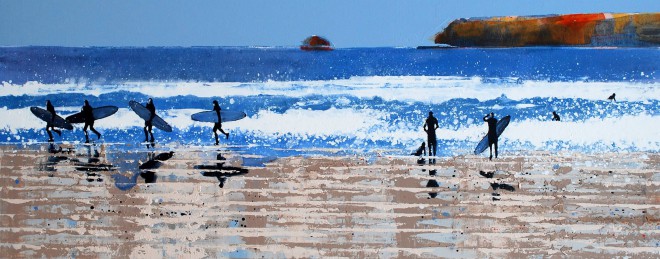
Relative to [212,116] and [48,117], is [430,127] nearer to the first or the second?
[212,116]

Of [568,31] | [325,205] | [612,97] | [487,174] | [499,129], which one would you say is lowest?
[325,205]

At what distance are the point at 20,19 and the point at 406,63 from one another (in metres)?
1.40

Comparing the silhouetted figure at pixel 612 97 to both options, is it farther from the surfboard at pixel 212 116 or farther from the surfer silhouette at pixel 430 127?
the surfboard at pixel 212 116

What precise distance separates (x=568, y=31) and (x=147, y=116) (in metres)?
1.53

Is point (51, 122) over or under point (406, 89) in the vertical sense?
under

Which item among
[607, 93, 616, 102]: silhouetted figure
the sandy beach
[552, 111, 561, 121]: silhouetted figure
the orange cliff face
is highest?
the orange cliff face

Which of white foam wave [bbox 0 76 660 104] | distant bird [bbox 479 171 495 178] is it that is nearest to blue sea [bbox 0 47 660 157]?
white foam wave [bbox 0 76 660 104]

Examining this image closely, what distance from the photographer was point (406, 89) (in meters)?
2.34

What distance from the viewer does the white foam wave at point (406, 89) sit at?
2.26 metres

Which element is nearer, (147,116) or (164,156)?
(147,116)

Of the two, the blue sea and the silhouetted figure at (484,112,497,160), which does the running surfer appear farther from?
the silhouetted figure at (484,112,497,160)

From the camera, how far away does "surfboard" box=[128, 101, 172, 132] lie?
2229 millimetres

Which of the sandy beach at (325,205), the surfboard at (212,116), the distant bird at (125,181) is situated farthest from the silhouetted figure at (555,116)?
the distant bird at (125,181)

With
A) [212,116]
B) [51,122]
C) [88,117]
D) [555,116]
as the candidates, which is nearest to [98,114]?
[88,117]
